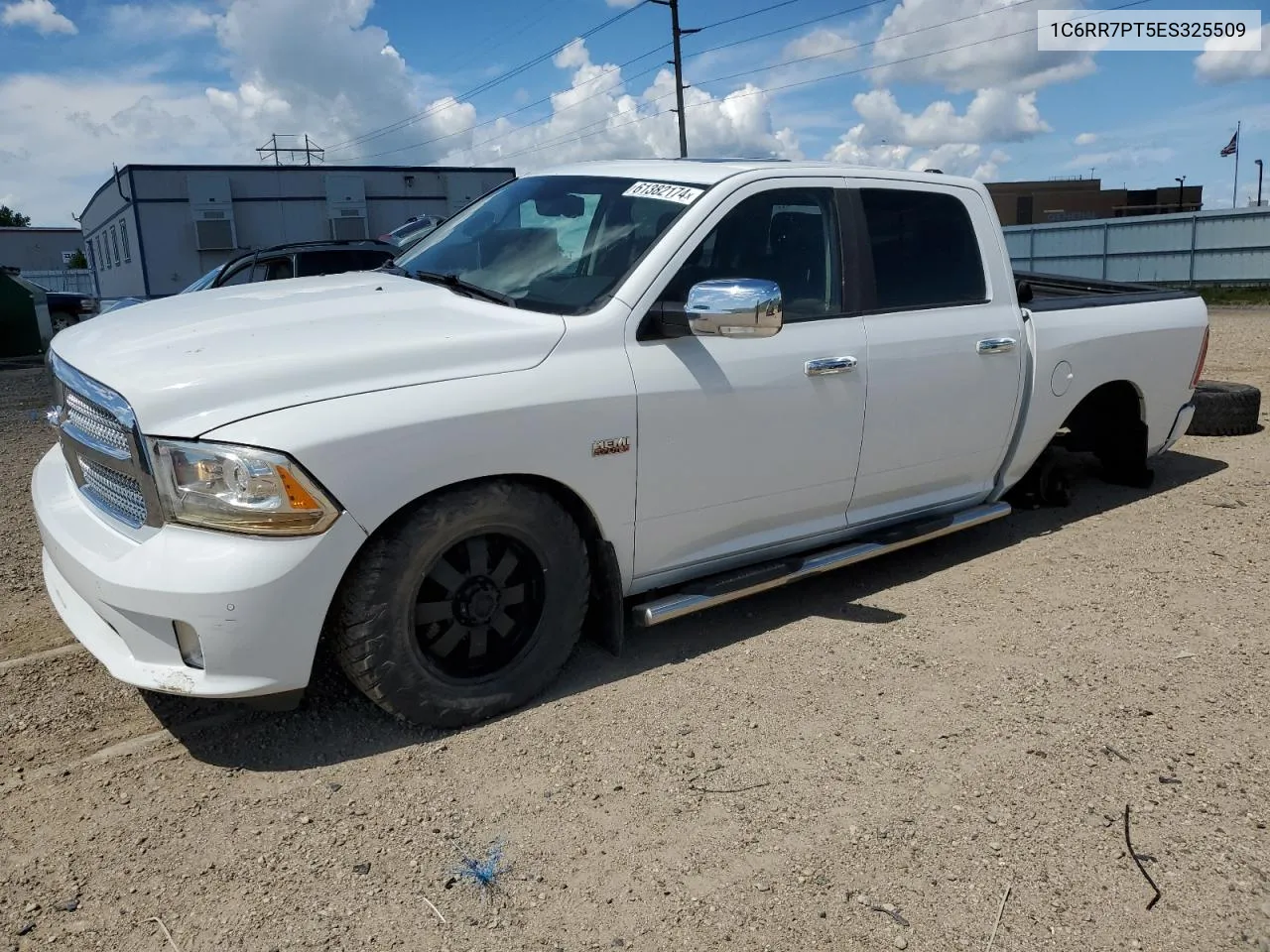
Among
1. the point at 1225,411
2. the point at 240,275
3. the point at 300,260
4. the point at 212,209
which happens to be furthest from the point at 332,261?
the point at 212,209

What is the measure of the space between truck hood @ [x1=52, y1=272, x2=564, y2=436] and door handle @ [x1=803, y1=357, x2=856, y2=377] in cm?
106

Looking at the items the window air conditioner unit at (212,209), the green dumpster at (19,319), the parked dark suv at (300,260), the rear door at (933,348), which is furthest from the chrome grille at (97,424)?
the window air conditioner unit at (212,209)

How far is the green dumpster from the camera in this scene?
52.2 ft

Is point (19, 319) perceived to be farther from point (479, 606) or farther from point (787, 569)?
point (787, 569)

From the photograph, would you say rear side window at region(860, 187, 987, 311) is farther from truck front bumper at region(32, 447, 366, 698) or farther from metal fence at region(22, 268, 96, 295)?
metal fence at region(22, 268, 96, 295)

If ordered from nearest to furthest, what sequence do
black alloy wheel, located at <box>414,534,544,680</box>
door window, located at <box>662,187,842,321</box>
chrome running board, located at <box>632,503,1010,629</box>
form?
black alloy wheel, located at <box>414,534,544,680</box> → chrome running board, located at <box>632,503,1010,629</box> → door window, located at <box>662,187,842,321</box>

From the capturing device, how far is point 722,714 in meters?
3.43

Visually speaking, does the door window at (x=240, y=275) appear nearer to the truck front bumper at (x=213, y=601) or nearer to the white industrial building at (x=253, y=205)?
the truck front bumper at (x=213, y=601)

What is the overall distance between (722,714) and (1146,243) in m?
27.3

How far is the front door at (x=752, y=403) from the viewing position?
11.6ft

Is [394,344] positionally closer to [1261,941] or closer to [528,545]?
[528,545]

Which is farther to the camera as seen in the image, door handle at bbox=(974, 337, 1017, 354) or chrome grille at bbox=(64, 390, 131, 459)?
door handle at bbox=(974, 337, 1017, 354)

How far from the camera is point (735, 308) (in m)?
3.32

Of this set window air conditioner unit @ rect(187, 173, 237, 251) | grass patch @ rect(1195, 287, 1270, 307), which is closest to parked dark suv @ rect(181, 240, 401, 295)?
grass patch @ rect(1195, 287, 1270, 307)
